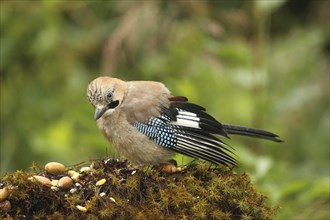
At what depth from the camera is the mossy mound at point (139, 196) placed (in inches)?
174

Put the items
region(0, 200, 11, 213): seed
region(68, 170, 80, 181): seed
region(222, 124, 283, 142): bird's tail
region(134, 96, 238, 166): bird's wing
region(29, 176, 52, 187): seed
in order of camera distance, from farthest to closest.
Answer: region(222, 124, 283, 142): bird's tail < region(134, 96, 238, 166): bird's wing < region(68, 170, 80, 181): seed < region(29, 176, 52, 187): seed < region(0, 200, 11, 213): seed

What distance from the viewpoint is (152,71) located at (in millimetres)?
9359

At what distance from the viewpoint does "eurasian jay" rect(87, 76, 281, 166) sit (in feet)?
17.0

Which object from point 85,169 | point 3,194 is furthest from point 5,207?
point 85,169

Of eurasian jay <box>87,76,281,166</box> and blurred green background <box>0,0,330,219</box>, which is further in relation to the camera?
blurred green background <box>0,0,330,219</box>

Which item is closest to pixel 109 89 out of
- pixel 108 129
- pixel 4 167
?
pixel 108 129

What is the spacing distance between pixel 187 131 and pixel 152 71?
4.16 meters

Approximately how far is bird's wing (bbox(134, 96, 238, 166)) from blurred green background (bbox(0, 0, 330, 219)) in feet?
7.87

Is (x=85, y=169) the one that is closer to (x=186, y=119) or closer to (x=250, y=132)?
(x=186, y=119)

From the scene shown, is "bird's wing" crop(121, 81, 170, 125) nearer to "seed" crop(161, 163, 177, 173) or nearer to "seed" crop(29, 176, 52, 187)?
"seed" crop(161, 163, 177, 173)

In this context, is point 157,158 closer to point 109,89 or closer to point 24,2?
point 109,89

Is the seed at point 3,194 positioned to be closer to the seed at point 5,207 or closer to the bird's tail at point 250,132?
the seed at point 5,207

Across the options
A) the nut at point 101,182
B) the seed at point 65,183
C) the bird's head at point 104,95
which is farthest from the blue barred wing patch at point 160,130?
the seed at point 65,183

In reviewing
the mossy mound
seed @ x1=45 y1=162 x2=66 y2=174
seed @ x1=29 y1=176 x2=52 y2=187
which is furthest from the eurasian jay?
seed @ x1=29 y1=176 x2=52 y2=187
